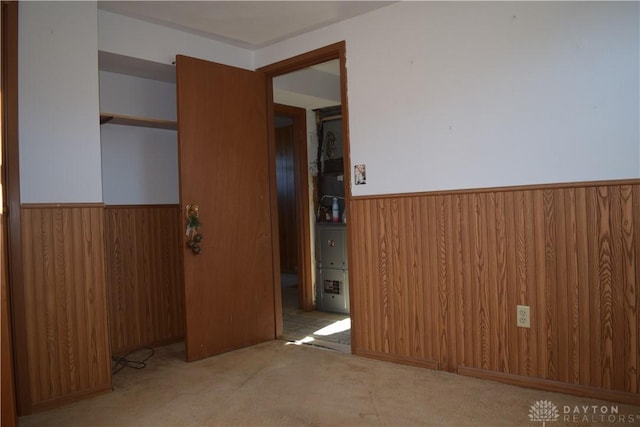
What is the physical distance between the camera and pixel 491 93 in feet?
8.32

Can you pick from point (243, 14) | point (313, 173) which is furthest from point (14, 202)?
point (313, 173)

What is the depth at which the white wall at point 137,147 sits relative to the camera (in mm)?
3344

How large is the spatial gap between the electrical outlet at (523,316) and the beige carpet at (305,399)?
0.33 meters

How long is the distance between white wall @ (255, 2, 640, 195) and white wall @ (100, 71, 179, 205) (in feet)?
4.51

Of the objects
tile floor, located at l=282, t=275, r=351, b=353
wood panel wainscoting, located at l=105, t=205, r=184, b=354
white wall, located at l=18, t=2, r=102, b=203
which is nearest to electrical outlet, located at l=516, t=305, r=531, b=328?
tile floor, located at l=282, t=275, r=351, b=353

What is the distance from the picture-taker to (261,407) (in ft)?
7.62

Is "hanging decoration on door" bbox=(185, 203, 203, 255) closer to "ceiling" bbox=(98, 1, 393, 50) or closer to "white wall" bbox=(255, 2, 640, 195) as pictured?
"white wall" bbox=(255, 2, 640, 195)

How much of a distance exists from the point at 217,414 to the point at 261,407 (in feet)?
0.71

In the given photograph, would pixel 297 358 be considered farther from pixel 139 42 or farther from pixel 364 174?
pixel 139 42

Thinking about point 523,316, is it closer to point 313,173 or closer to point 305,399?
point 305,399

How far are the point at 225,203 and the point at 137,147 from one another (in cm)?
84

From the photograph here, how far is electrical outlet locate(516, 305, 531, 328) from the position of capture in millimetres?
2449

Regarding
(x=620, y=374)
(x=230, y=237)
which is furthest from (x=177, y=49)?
(x=620, y=374)

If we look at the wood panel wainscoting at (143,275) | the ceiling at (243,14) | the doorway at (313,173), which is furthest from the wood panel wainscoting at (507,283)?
the wood panel wainscoting at (143,275)
